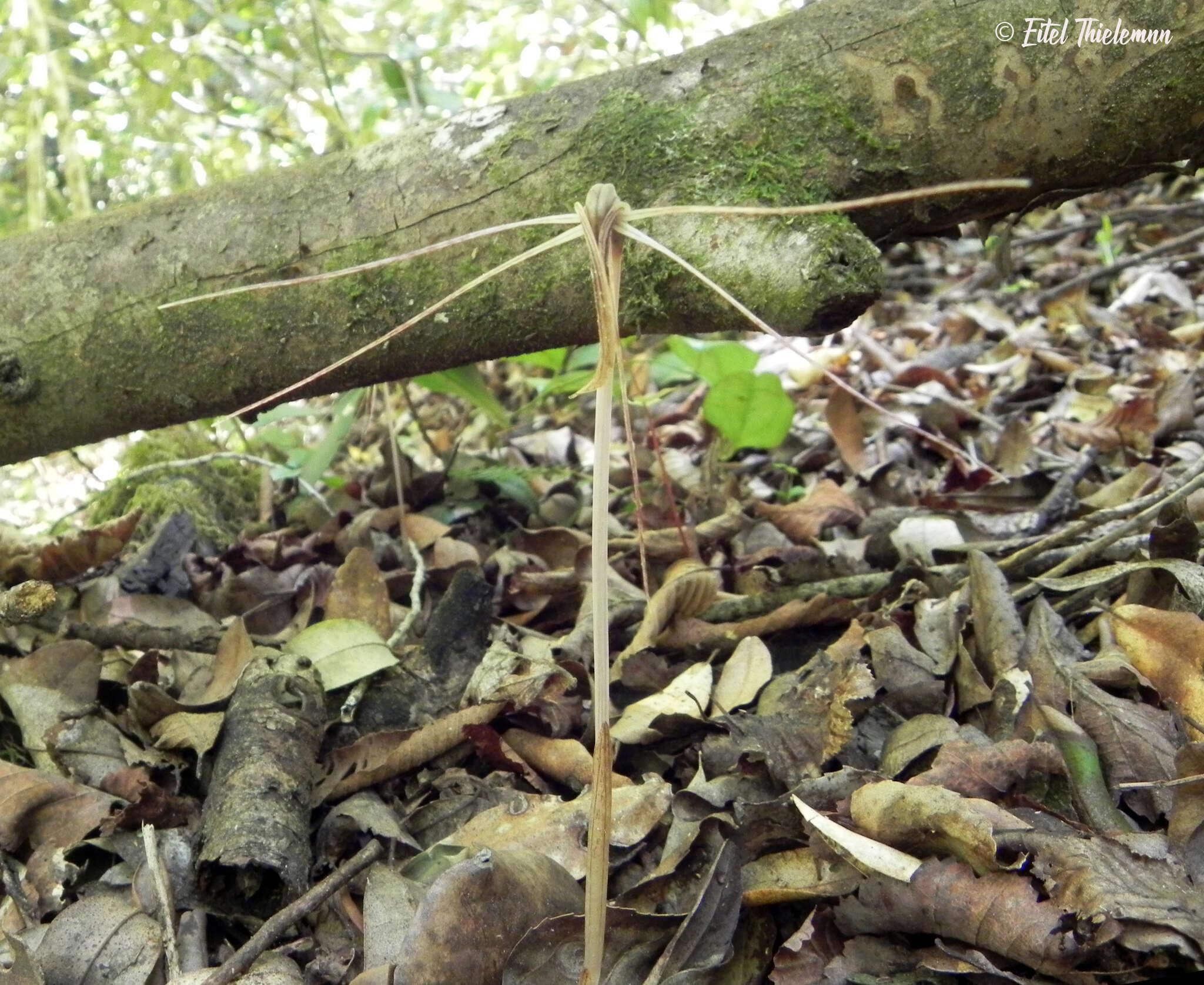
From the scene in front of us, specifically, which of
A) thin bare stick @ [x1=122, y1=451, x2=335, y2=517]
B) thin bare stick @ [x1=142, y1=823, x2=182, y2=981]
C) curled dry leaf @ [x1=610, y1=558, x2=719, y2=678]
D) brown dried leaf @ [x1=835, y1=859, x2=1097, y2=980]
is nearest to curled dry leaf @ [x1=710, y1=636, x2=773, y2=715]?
curled dry leaf @ [x1=610, y1=558, x2=719, y2=678]

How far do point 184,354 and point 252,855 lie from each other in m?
0.92

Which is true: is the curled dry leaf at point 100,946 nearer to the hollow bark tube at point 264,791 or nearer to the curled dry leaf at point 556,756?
the hollow bark tube at point 264,791

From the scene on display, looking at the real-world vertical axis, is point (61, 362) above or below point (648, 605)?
above

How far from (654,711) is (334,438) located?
1303 mm

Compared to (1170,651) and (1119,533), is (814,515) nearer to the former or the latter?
(1119,533)

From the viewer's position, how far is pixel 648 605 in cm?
183

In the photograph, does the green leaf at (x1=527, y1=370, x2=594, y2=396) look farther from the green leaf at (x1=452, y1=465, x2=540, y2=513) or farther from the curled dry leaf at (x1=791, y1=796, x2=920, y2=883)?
the curled dry leaf at (x1=791, y1=796, x2=920, y2=883)

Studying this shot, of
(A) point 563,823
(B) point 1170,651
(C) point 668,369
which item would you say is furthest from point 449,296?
(C) point 668,369

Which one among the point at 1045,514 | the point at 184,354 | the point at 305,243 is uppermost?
the point at 305,243

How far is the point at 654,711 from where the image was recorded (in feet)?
5.36

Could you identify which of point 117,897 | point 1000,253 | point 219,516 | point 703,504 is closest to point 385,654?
point 117,897

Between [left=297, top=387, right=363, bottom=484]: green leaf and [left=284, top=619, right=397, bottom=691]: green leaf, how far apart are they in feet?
2.21

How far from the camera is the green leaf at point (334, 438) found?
2512mm

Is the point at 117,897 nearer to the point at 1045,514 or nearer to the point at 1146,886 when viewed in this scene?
the point at 1146,886
